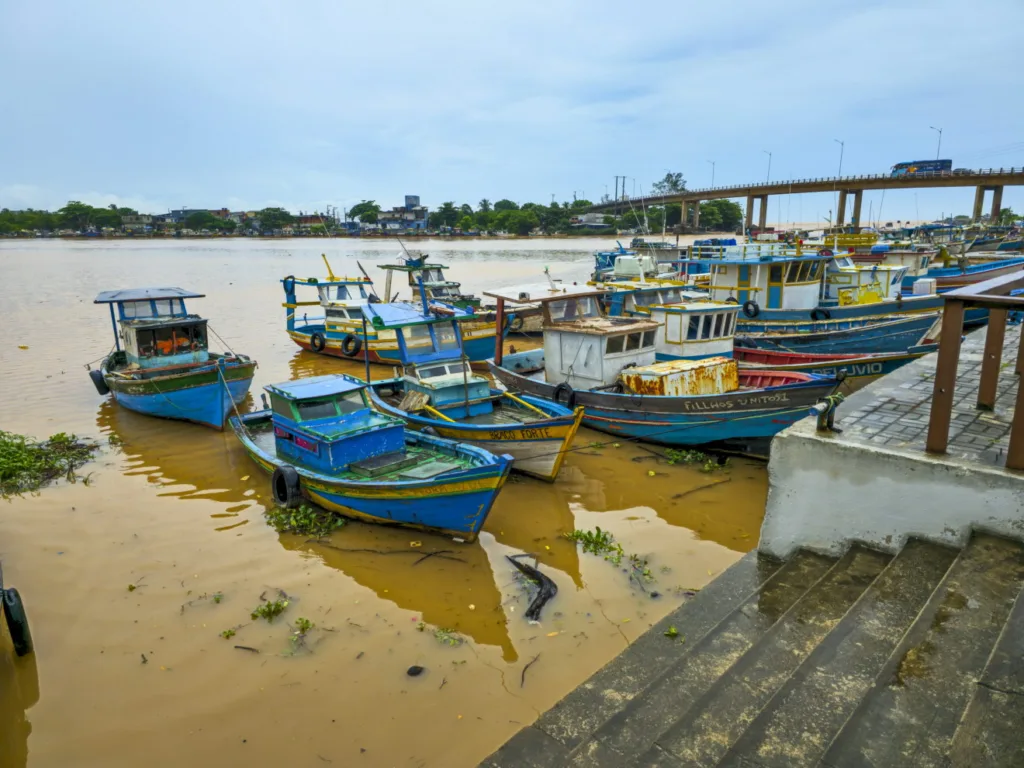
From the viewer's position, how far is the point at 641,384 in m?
12.3

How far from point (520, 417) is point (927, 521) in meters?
8.14

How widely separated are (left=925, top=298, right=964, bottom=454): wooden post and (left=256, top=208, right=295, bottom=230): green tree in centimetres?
13865

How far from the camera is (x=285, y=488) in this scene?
9547 mm

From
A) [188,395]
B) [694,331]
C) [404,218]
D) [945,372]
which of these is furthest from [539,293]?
[404,218]

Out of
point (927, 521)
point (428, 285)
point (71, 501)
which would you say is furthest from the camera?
point (428, 285)

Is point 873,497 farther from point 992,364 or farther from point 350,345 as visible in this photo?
point 350,345

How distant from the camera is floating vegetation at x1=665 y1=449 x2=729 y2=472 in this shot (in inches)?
448

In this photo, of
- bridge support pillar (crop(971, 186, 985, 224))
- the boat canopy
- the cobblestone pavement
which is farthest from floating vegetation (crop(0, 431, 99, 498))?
bridge support pillar (crop(971, 186, 985, 224))

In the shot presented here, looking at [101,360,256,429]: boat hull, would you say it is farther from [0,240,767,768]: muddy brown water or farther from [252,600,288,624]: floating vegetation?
[252,600,288,624]: floating vegetation

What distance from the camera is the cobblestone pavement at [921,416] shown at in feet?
15.7

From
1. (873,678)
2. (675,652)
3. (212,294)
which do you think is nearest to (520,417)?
(675,652)

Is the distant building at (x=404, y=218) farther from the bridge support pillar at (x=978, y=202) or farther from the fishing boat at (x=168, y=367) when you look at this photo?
the fishing boat at (x=168, y=367)

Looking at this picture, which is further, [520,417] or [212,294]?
[212,294]

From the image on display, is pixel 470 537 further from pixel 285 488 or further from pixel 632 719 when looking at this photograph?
pixel 632 719
